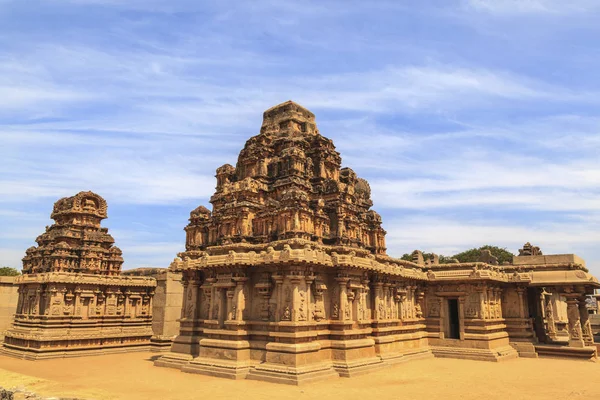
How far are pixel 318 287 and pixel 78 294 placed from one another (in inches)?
730

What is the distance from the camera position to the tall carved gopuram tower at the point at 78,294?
92.9 feet

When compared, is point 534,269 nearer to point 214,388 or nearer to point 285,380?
point 285,380

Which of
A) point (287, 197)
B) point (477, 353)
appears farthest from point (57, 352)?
point (477, 353)

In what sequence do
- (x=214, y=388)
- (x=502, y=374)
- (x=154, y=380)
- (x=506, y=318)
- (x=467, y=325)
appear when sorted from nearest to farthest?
(x=214, y=388), (x=154, y=380), (x=502, y=374), (x=467, y=325), (x=506, y=318)

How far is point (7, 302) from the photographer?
35219mm

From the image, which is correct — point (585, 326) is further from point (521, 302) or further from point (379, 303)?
point (379, 303)

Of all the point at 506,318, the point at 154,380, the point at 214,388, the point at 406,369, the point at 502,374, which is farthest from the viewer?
the point at 506,318

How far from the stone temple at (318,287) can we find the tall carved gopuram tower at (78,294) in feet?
30.7

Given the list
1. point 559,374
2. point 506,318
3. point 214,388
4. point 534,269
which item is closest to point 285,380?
point 214,388

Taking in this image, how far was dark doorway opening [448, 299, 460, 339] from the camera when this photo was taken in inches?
1098

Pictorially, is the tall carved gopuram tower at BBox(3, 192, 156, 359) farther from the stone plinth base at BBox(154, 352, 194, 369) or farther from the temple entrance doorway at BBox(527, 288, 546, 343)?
the temple entrance doorway at BBox(527, 288, 546, 343)

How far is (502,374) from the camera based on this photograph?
20172mm

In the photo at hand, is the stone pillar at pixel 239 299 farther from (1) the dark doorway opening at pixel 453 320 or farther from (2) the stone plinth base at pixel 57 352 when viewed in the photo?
(2) the stone plinth base at pixel 57 352

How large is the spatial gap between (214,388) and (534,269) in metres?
22.4
